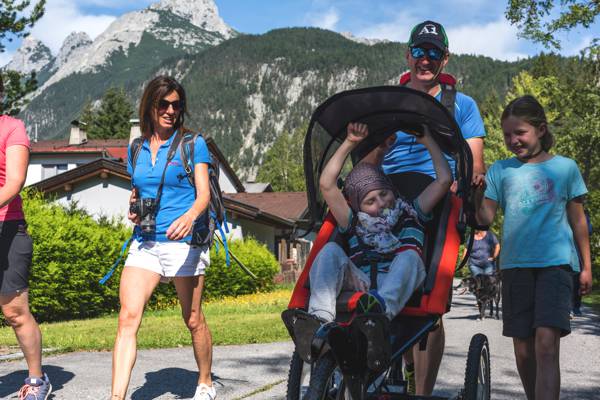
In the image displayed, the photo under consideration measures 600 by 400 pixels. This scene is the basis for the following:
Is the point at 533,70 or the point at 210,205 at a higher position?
the point at 533,70

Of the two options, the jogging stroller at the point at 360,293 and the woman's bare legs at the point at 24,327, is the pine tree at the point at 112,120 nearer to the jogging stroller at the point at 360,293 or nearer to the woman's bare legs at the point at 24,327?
the woman's bare legs at the point at 24,327

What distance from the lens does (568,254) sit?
476cm

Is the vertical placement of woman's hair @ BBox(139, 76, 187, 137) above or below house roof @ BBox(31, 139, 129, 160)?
below

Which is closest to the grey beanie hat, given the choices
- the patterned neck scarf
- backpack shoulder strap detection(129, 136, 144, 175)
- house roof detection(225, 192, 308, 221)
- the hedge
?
the patterned neck scarf

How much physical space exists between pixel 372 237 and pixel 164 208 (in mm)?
1624

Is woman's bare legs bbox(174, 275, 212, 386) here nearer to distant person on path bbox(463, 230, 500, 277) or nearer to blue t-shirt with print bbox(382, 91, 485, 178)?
blue t-shirt with print bbox(382, 91, 485, 178)

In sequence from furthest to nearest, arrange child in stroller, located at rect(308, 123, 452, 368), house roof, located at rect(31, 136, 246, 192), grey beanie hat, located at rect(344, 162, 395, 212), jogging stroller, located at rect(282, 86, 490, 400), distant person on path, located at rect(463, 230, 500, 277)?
house roof, located at rect(31, 136, 246, 192)
distant person on path, located at rect(463, 230, 500, 277)
grey beanie hat, located at rect(344, 162, 395, 212)
child in stroller, located at rect(308, 123, 452, 368)
jogging stroller, located at rect(282, 86, 490, 400)

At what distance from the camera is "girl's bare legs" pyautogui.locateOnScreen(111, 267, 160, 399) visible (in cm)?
475

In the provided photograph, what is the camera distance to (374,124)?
16.3 ft

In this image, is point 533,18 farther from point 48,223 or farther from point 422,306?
point 422,306

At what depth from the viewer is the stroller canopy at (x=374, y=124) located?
4.48 m

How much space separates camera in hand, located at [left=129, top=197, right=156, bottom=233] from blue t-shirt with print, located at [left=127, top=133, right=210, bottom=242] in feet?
0.13

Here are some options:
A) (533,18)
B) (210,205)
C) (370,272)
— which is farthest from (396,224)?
(533,18)

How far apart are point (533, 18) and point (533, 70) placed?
68.9m
